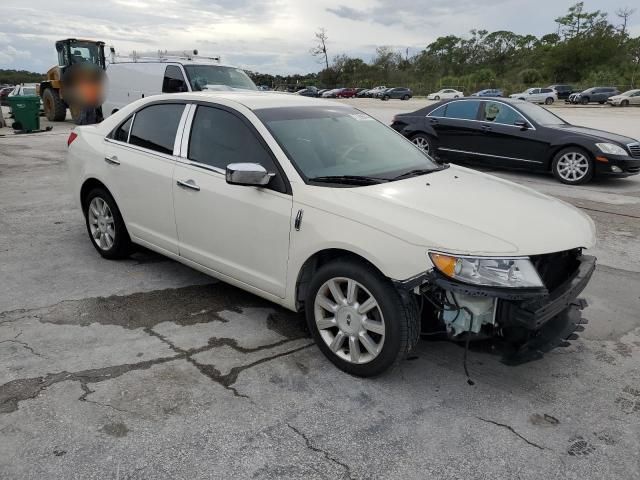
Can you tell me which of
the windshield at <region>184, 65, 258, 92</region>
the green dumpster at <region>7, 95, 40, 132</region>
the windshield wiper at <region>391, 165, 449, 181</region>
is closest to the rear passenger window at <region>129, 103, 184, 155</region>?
the windshield wiper at <region>391, 165, 449, 181</region>

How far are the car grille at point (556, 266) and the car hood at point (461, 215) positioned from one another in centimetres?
9

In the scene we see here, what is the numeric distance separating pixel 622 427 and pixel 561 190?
22.6ft

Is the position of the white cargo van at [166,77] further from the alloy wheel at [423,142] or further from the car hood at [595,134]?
the car hood at [595,134]

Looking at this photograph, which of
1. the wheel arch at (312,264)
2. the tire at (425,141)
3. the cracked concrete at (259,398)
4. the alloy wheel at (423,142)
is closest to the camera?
the cracked concrete at (259,398)

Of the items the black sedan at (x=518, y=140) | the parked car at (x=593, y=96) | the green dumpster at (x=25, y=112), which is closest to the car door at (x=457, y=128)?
the black sedan at (x=518, y=140)

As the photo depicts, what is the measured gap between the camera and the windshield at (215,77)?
12.3m

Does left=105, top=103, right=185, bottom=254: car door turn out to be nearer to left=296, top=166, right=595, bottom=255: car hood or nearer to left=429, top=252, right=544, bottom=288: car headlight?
left=296, top=166, right=595, bottom=255: car hood

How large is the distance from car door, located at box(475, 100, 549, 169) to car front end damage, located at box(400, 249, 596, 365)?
693cm

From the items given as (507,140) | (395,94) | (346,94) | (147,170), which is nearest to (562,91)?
(395,94)

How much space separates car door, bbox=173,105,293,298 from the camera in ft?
11.4

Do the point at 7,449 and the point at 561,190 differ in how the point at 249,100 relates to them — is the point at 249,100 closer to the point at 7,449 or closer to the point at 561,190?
the point at 7,449

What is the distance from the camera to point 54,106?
22.0m

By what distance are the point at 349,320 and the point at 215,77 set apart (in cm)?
1070

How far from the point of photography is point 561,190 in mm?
8992
